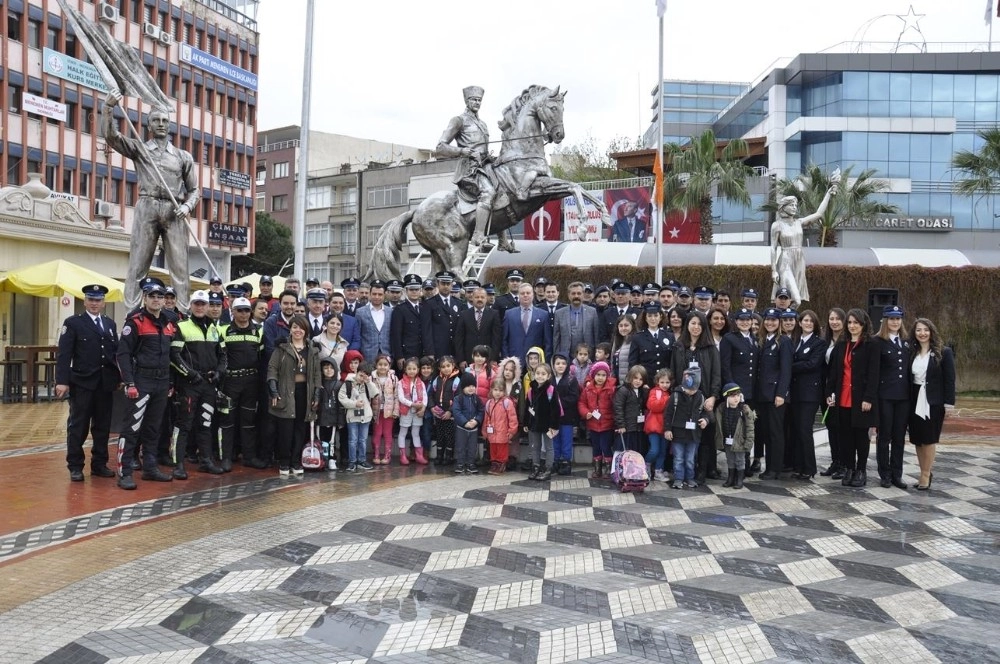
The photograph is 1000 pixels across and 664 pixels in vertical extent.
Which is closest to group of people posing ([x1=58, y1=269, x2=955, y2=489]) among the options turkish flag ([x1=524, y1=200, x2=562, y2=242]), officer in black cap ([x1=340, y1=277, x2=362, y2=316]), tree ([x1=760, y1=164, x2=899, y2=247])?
officer in black cap ([x1=340, y1=277, x2=362, y2=316])

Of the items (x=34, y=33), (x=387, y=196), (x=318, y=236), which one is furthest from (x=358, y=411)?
(x=318, y=236)

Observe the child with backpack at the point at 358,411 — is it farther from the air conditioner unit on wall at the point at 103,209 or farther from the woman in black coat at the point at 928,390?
the air conditioner unit on wall at the point at 103,209

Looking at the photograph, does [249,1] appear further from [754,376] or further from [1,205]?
[754,376]

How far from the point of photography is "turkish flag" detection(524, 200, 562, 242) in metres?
40.1

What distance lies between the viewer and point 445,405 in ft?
30.5

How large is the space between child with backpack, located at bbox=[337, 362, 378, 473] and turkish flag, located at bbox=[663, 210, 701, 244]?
98.8 ft

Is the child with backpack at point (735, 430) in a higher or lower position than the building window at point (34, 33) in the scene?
lower

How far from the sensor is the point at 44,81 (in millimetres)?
39219

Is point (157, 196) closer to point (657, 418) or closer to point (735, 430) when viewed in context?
point (657, 418)

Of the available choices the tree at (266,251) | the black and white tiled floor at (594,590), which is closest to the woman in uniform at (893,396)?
the black and white tiled floor at (594,590)

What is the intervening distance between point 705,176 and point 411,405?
23.7 metres

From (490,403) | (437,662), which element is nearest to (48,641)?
(437,662)

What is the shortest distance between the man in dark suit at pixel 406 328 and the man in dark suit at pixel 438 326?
79 millimetres

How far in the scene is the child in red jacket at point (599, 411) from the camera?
8.77m
